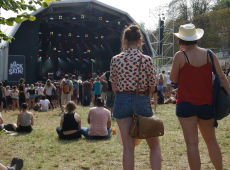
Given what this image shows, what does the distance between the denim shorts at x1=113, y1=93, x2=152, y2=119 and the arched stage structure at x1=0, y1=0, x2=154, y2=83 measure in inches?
599

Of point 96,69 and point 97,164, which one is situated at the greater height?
point 96,69

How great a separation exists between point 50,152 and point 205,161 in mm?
2810

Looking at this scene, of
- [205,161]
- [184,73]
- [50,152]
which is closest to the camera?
[184,73]

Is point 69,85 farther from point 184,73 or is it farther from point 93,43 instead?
point 93,43

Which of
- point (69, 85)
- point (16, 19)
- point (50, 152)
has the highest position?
point (16, 19)

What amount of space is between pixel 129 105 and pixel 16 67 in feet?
51.1

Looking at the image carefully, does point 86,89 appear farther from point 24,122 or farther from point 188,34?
point 188,34

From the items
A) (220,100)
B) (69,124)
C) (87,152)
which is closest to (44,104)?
(69,124)

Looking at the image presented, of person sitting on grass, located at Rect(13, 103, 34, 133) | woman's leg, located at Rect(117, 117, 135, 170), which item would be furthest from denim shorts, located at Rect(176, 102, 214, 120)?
person sitting on grass, located at Rect(13, 103, 34, 133)

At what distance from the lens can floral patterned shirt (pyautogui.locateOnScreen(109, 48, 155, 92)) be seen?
2738mm

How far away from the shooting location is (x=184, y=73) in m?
2.76

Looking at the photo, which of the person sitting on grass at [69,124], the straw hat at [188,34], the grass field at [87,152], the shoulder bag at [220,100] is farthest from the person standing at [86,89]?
the shoulder bag at [220,100]

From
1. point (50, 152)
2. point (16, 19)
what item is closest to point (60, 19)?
point (50, 152)

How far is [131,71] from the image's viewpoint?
2.74 m
